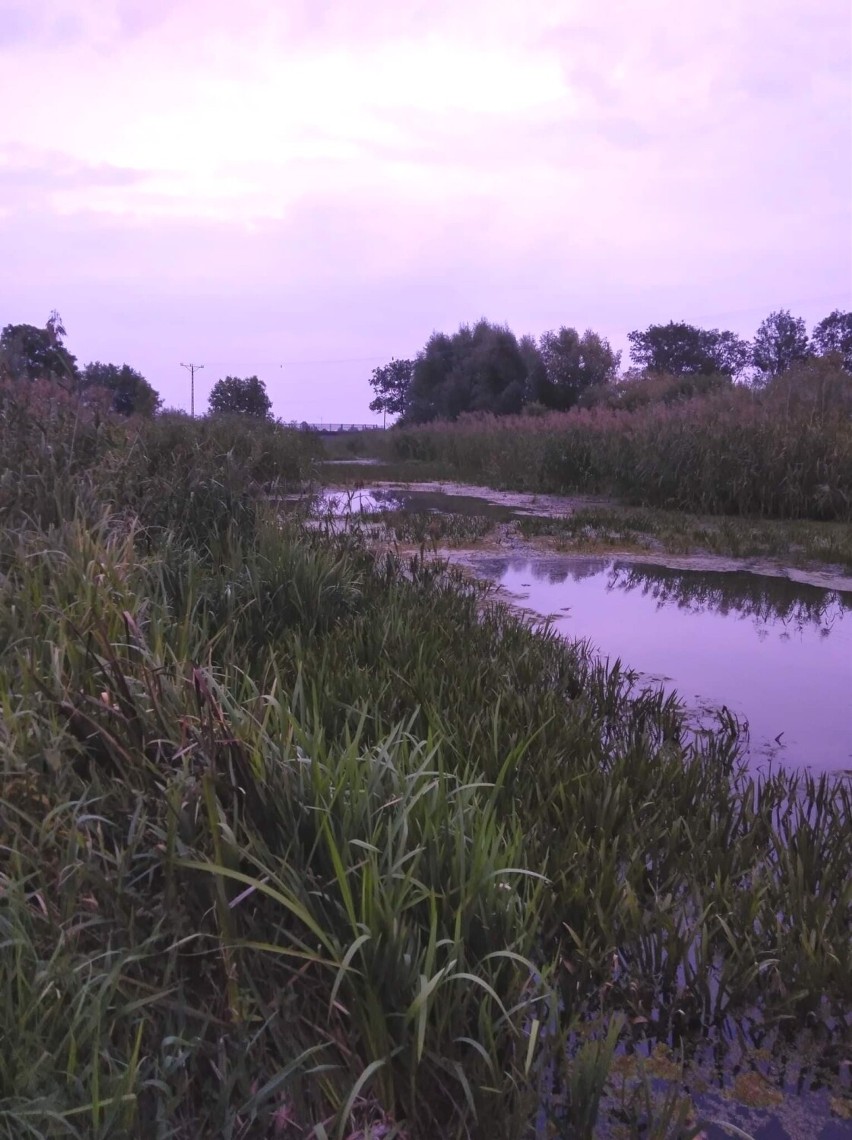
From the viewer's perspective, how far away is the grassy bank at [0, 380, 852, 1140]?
187cm

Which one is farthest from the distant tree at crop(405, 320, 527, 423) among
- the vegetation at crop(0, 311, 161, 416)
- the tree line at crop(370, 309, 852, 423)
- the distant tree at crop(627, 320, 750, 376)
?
the vegetation at crop(0, 311, 161, 416)

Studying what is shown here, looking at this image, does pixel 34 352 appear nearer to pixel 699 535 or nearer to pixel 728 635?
pixel 728 635

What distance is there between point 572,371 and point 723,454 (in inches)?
1078

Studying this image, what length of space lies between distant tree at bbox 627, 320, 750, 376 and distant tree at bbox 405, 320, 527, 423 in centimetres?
1658

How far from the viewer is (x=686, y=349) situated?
200 ft

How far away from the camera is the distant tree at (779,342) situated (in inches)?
2278

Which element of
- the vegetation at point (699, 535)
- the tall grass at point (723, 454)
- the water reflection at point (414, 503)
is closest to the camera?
the vegetation at point (699, 535)

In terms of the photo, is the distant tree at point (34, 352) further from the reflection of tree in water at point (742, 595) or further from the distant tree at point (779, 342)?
the distant tree at point (779, 342)

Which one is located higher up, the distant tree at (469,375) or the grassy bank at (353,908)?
the distant tree at (469,375)

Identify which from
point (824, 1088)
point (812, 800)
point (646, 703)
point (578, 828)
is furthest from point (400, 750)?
point (646, 703)

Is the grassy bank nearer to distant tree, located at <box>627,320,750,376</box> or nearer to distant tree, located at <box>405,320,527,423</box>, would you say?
distant tree, located at <box>405,320,527,423</box>

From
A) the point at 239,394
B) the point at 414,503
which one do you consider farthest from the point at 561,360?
the point at 414,503

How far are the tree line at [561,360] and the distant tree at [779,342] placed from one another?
0.06 meters

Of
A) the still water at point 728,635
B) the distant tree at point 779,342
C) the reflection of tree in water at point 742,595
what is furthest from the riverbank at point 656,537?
the distant tree at point 779,342
